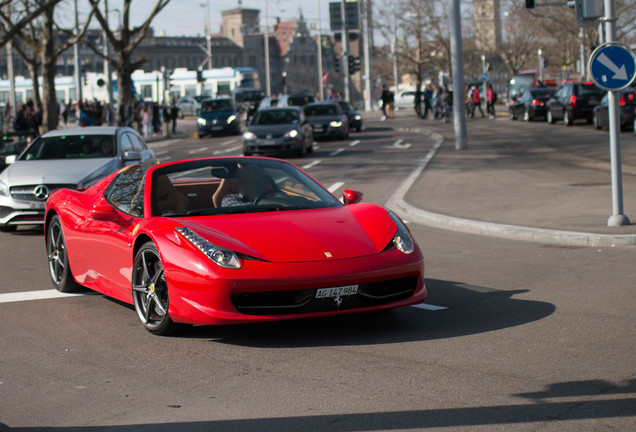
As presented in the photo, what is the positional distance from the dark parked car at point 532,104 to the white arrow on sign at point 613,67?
3554cm

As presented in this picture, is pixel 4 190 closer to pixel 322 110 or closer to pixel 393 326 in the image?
pixel 393 326

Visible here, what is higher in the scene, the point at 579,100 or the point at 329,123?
the point at 579,100

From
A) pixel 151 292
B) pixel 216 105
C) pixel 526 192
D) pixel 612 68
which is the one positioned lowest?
pixel 151 292

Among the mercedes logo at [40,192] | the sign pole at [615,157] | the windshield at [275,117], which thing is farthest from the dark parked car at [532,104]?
the mercedes logo at [40,192]

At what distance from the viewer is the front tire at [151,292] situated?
6.36 m

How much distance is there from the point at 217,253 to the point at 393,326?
55.1 inches

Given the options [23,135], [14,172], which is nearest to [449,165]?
[23,135]

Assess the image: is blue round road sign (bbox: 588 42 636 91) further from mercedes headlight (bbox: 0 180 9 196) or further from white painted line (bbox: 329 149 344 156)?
white painted line (bbox: 329 149 344 156)

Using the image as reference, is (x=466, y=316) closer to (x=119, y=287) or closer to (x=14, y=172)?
(x=119, y=287)

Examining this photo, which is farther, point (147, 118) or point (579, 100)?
point (147, 118)

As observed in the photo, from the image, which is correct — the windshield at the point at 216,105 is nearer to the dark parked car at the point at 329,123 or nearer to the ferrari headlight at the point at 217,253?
the dark parked car at the point at 329,123

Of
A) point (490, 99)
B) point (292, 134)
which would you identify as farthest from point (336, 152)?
point (490, 99)

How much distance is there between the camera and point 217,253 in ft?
19.7

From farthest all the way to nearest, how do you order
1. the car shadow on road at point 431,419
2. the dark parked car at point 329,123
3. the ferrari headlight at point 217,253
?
the dark parked car at point 329,123 < the ferrari headlight at point 217,253 < the car shadow on road at point 431,419
